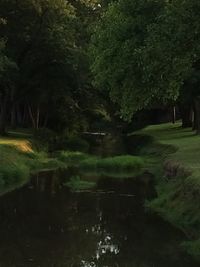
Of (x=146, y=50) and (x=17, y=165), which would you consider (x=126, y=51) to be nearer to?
(x=146, y=50)

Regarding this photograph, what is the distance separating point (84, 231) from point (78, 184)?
9682 mm

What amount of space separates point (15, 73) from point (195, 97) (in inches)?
539

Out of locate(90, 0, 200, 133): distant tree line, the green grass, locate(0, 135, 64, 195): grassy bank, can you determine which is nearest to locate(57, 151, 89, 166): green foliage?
the green grass

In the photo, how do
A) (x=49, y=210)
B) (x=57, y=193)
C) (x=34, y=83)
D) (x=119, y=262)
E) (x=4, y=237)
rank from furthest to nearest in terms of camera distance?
(x=34, y=83) < (x=57, y=193) < (x=49, y=210) < (x=4, y=237) < (x=119, y=262)

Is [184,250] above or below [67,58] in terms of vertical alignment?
below

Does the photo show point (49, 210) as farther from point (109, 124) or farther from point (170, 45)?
point (109, 124)

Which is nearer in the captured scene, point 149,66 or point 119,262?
point 119,262

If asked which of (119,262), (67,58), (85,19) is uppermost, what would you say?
(85,19)

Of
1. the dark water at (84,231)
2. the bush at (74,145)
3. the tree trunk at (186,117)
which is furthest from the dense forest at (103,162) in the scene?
the tree trunk at (186,117)

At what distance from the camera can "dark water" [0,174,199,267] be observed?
16250 mm

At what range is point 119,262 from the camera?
16.1 meters

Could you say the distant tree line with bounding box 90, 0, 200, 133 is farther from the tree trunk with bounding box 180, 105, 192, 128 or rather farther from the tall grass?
the tree trunk with bounding box 180, 105, 192, 128

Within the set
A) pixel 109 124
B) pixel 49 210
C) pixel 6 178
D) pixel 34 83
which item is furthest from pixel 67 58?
pixel 109 124

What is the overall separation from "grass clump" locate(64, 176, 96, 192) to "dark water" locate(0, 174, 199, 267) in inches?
29.6
